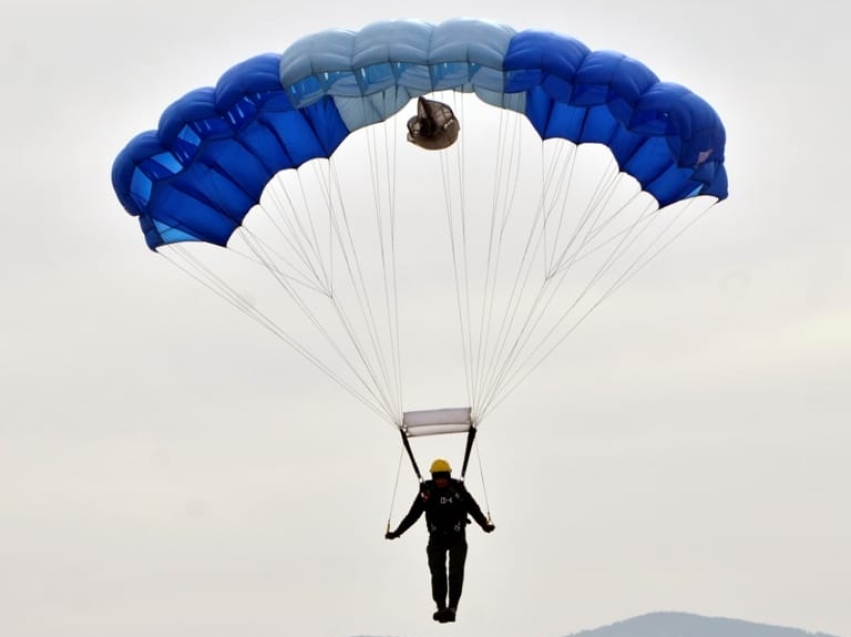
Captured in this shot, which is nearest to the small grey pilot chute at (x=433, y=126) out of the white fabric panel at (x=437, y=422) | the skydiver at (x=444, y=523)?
the white fabric panel at (x=437, y=422)

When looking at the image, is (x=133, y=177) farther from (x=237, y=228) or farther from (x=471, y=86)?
(x=471, y=86)

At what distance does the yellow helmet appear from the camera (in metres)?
24.5

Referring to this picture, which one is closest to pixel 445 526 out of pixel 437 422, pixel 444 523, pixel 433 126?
pixel 444 523

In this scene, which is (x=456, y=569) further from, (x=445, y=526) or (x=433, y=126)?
(x=433, y=126)

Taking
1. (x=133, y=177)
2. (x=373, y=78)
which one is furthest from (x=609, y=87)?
(x=133, y=177)

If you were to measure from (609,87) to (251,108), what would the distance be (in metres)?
4.17

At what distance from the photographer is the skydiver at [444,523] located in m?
24.4

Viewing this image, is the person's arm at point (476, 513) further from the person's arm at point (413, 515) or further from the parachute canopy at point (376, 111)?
the parachute canopy at point (376, 111)

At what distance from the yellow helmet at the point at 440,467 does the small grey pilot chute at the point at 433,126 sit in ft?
13.2

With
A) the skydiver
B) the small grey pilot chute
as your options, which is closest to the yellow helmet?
the skydiver

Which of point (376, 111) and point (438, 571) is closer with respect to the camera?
point (438, 571)

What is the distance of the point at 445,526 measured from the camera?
80.4 feet

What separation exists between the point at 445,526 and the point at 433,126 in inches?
193

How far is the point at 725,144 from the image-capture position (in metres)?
25.1
